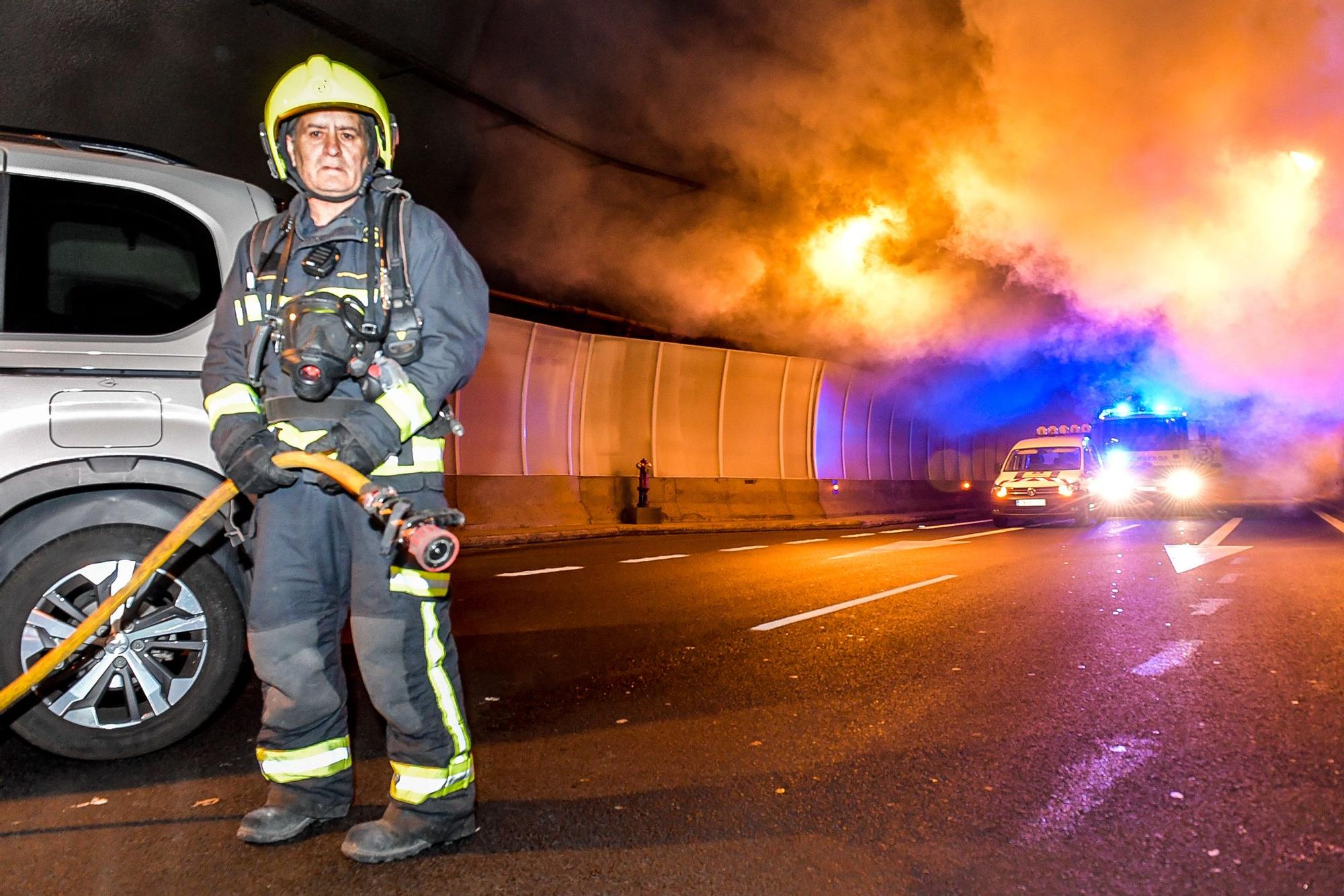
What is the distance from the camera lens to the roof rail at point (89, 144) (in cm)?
390

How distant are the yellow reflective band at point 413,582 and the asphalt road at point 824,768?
28.2 inches

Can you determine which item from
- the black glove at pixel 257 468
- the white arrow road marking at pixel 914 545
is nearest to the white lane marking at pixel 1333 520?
the white arrow road marking at pixel 914 545

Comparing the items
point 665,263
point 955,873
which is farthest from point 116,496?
point 665,263

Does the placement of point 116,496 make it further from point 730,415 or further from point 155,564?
point 730,415

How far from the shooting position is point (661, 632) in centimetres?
610

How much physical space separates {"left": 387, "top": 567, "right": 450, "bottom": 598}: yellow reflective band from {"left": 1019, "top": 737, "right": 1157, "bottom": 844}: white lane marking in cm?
181

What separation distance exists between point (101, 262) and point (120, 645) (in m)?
1.43

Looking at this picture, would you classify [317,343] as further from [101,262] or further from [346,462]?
→ [101,262]

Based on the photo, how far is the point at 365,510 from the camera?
288 centimetres

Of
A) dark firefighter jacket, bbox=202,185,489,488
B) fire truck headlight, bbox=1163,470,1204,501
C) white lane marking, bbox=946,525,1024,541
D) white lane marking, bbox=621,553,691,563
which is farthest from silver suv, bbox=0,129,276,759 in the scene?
fire truck headlight, bbox=1163,470,1204,501

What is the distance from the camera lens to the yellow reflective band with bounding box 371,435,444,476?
9.43ft

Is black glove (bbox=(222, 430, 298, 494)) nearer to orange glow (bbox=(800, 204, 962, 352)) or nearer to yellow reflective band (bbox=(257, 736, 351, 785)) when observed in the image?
yellow reflective band (bbox=(257, 736, 351, 785))

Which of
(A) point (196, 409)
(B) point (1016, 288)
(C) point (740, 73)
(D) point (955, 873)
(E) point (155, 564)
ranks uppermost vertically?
(C) point (740, 73)

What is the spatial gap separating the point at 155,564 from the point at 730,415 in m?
20.2
